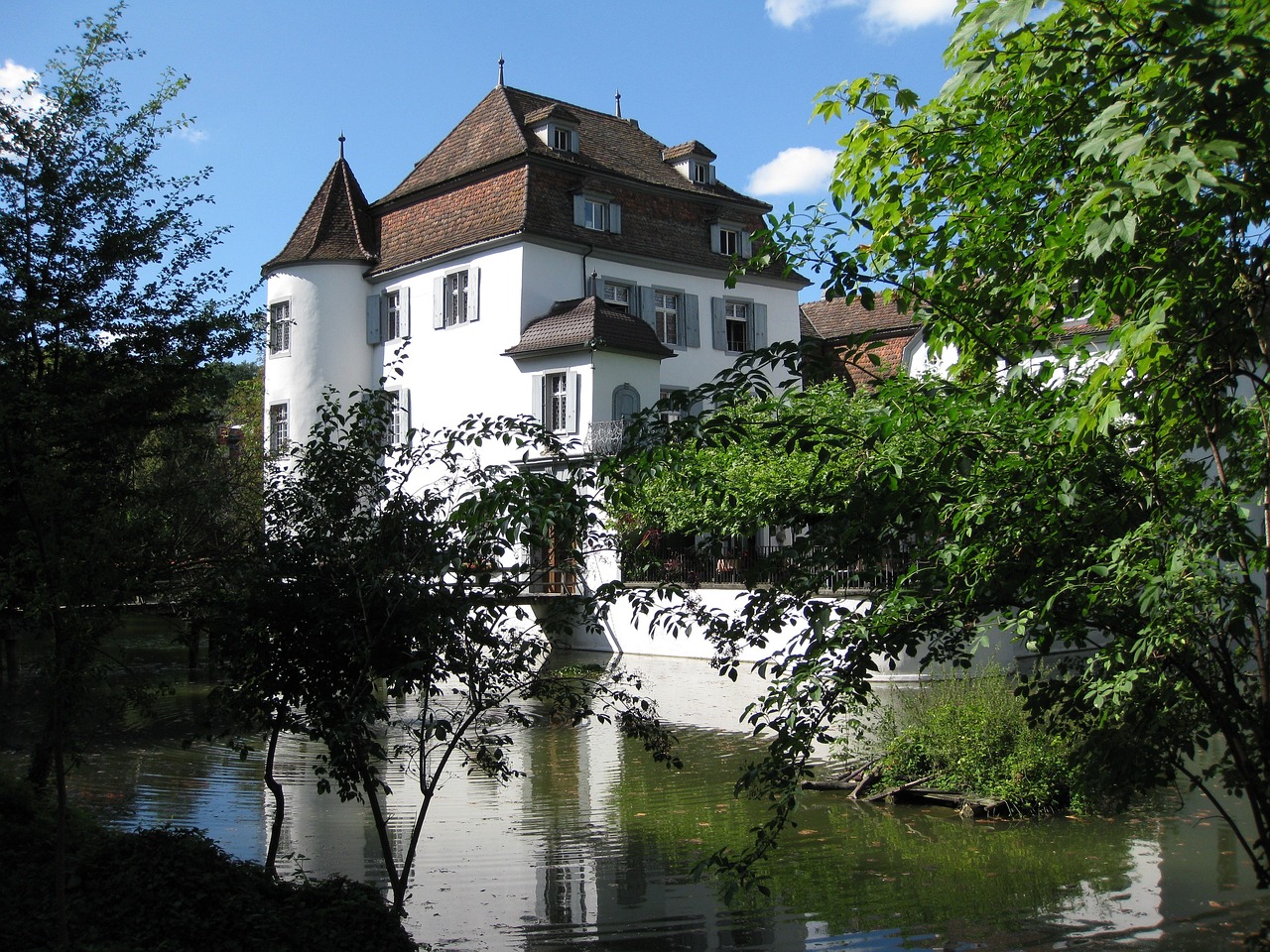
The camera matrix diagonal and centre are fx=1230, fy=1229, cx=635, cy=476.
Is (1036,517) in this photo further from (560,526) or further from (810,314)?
(810,314)

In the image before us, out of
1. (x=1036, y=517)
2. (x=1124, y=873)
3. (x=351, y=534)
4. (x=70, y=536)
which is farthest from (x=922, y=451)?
(x=1124, y=873)

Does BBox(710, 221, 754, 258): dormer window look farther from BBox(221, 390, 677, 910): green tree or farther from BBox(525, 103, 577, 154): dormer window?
BBox(221, 390, 677, 910): green tree

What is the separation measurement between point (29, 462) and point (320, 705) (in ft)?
6.67

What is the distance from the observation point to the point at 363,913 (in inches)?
263

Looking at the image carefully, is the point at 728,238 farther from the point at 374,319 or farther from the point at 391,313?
the point at 374,319

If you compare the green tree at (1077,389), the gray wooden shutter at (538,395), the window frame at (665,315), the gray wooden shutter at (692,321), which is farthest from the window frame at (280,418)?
the green tree at (1077,389)

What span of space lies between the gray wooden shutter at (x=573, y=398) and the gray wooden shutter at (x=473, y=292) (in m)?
4.12

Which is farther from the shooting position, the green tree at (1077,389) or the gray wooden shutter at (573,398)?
the gray wooden shutter at (573,398)

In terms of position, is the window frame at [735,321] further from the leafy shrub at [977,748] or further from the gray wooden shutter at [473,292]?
the leafy shrub at [977,748]

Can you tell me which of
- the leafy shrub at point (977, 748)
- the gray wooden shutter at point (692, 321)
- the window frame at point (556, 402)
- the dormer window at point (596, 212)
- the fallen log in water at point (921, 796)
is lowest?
the fallen log in water at point (921, 796)

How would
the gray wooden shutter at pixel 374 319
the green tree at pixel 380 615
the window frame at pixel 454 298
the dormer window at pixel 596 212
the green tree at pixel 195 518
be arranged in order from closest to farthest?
1. the green tree at pixel 380 615
2. the green tree at pixel 195 518
3. the dormer window at pixel 596 212
4. the window frame at pixel 454 298
5. the gray wooden shutter at pixel 374 319

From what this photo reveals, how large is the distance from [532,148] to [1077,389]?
107 ft

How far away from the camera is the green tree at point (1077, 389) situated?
11.4 ft

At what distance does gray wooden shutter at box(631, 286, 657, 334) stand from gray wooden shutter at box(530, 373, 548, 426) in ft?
14.1
